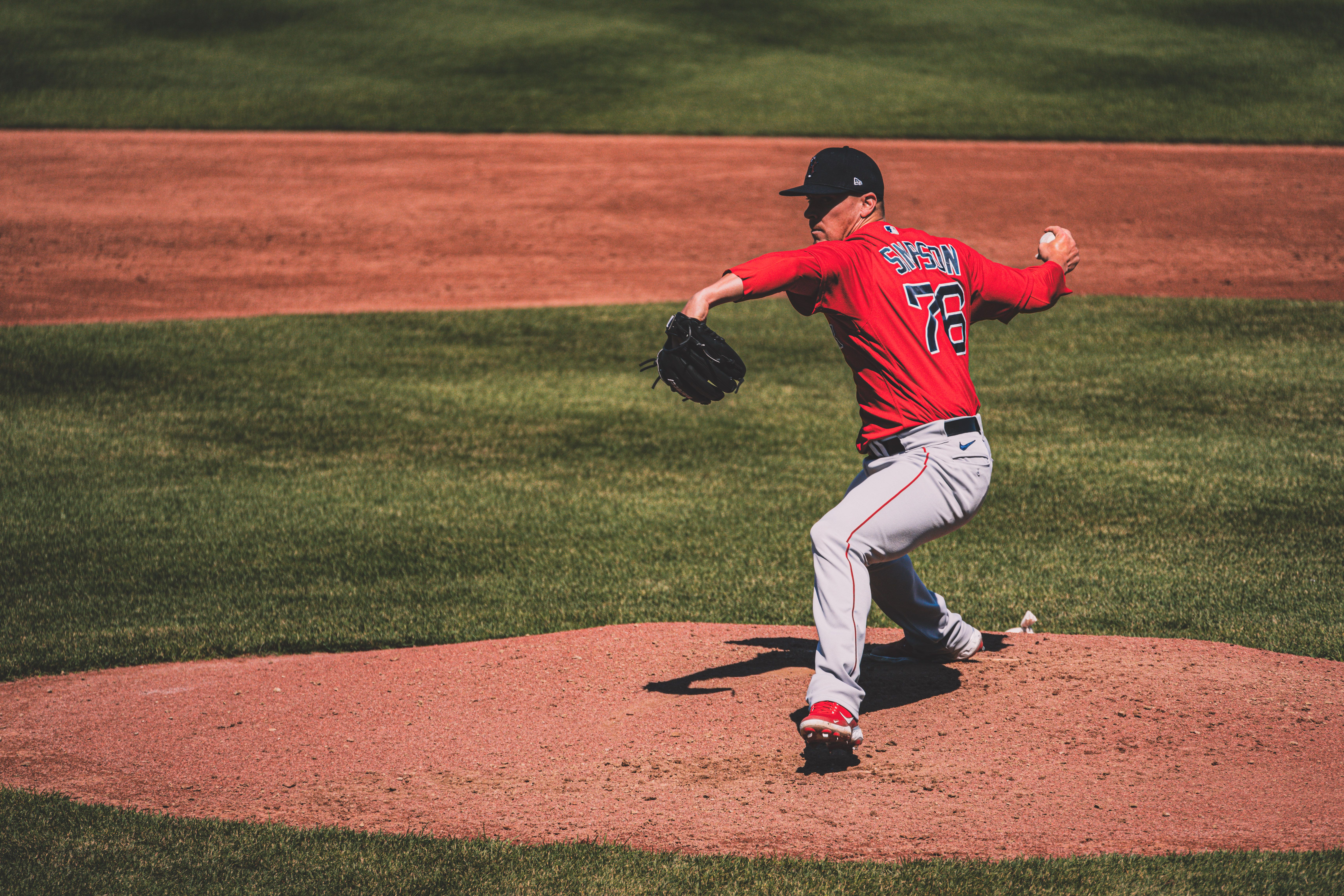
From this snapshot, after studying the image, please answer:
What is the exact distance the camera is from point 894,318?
4.51 metres

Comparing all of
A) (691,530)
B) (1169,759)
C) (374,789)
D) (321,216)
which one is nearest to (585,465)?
(691,530)

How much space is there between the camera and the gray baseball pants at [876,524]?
4289 millimetres

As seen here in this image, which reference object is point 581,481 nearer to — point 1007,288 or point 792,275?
point 1007,288

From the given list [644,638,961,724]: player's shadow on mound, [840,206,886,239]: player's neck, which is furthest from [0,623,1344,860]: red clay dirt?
[840,206,886,239]: player's neck

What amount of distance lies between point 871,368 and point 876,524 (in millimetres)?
596

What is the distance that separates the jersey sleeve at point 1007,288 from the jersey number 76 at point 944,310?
107mm

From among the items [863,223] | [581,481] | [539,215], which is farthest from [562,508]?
[539,215]

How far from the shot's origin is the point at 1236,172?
18.5 metres

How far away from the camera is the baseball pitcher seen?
4234 mm

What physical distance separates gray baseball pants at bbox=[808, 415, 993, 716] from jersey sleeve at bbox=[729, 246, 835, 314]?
2.04 ft

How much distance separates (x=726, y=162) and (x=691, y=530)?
12.6 metres

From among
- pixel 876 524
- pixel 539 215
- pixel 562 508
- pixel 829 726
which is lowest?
pixel 562 508

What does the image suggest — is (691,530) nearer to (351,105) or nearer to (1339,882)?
(1339,882)

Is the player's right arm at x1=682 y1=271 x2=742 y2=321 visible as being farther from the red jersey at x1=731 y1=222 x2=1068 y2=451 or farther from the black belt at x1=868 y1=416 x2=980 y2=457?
the black belt at x1=868 y1=416 x2=980 y2=457
